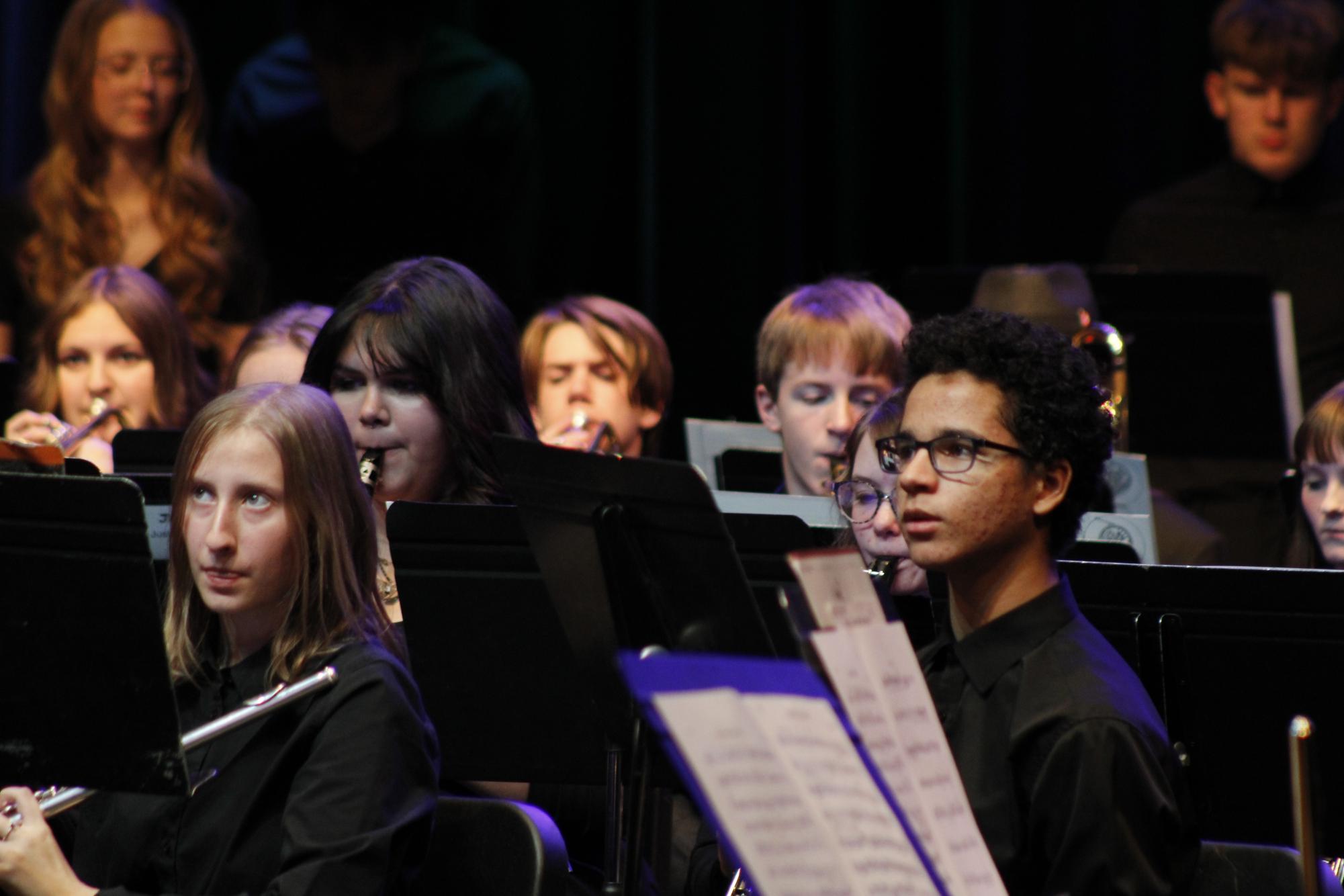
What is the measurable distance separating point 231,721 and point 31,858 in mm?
250

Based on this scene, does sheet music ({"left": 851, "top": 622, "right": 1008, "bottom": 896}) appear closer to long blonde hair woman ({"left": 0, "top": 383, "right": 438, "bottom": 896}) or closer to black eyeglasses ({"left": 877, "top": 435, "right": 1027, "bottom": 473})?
black eyeglasses ({"left": 877, "top": 435, "right": 1027, "bottom": 473})

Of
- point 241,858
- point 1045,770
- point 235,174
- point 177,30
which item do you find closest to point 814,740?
point 1045,770

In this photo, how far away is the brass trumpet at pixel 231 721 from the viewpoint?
195 centimetres

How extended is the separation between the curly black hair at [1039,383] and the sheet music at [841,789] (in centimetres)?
74

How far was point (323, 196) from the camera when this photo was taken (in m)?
4.35

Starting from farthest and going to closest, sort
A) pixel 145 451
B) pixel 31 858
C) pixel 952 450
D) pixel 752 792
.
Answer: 1. pixel 145 451
2. pixel 952 450
3. pixel 31 858
4. pixel 752 792

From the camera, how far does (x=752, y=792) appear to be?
120 centimetres

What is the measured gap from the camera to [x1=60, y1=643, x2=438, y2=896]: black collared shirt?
1.91 m

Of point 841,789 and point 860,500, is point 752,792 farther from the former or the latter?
point 860,500

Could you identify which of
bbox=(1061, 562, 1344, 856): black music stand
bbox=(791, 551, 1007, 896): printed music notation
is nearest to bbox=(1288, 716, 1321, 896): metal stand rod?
bbox=(791, 551, 1007, 896): printed music notation

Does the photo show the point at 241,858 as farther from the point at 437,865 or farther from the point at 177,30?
the point at 177,30

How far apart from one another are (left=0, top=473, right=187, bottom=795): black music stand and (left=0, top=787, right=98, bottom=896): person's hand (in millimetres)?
108

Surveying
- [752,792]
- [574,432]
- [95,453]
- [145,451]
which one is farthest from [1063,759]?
[95,453]

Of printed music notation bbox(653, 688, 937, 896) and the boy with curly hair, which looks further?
the boy with curly hair
